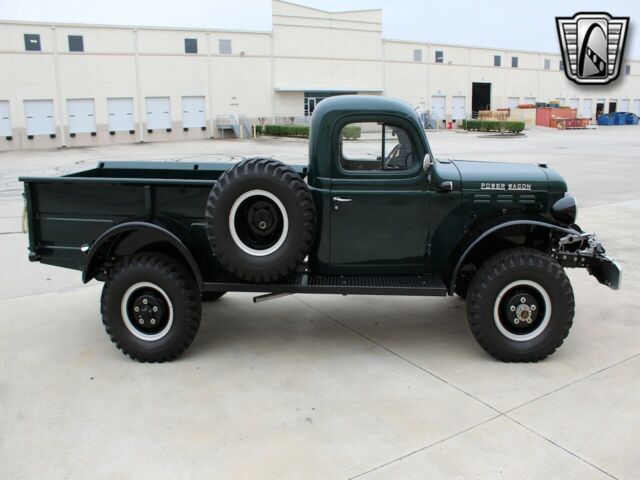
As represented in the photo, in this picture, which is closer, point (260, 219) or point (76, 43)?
point (260, 219)

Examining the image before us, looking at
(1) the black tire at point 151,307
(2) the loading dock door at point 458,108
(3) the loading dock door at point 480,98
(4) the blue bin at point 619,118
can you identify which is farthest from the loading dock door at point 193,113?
(4) the blue bin at point 619,118

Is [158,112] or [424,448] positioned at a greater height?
[158,112]

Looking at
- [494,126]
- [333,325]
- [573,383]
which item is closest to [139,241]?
[333,325]

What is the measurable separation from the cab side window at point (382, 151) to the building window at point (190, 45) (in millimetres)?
41885

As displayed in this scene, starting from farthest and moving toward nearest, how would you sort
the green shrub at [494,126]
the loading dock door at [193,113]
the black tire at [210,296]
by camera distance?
the loading dock door at [193,113] → the green shrub at [494,126] → the black tire at [210,296]

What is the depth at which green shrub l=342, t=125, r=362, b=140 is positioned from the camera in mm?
4848

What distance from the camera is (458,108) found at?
58.5 meters

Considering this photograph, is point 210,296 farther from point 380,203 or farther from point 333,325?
point 380,203

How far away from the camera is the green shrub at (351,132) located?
485cm

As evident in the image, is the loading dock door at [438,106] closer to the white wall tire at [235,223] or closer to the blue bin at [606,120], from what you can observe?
the blue bin at [606,120]

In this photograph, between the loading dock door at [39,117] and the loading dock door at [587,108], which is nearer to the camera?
the loading dock door at [39,117]

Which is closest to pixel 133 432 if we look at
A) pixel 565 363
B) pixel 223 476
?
pixel 223 476

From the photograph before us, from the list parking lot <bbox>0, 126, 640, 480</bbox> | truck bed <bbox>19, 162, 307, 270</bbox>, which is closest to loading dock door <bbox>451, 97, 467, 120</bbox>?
parking lot <bbox>0, 126, 640, 480</bbox>

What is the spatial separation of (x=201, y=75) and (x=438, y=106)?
24.5 meters
